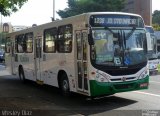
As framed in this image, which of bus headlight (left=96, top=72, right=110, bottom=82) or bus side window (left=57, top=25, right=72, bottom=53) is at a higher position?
bus side window (left=57, top=25, right=72, bottom=53)

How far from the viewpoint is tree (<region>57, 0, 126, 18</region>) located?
226ft

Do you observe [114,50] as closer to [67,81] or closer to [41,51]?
[67,81]

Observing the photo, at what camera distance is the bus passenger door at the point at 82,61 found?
1348 centimetres

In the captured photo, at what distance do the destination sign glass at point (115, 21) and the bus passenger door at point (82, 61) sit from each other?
1.66ft

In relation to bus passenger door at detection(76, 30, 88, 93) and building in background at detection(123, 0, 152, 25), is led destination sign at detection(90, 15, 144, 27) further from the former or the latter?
building in background at detection(123, 0, 152, 25)

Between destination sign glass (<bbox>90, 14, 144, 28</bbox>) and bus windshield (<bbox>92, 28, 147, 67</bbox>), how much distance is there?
0.61 feet

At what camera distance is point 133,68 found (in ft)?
44.8

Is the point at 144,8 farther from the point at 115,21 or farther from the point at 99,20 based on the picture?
the point at 99,20

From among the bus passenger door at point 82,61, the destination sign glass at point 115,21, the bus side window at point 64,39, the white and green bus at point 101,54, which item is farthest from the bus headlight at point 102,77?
the bus side window at point 64,39

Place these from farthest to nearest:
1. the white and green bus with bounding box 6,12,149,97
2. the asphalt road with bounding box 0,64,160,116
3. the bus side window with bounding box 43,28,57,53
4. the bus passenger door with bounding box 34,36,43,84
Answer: the bus passenger door with bounding box 34,36,43,84, the bus side window with bounding box 43,28,57,53, the white and green bus with bounding box 6,12,149,97, the asphalt road with bounding box 0,64,160,116

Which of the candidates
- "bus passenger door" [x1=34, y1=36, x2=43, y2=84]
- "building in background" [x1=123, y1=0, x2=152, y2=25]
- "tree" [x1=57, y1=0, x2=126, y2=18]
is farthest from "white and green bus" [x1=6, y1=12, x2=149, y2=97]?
"building in background" [x1=123, y1=0, x2=152, y2=25]

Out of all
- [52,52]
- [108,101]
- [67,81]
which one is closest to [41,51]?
[52,52]

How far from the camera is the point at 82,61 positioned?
540 inches

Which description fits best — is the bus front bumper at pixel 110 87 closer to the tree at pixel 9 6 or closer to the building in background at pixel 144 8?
the tree at pixel 9 6
